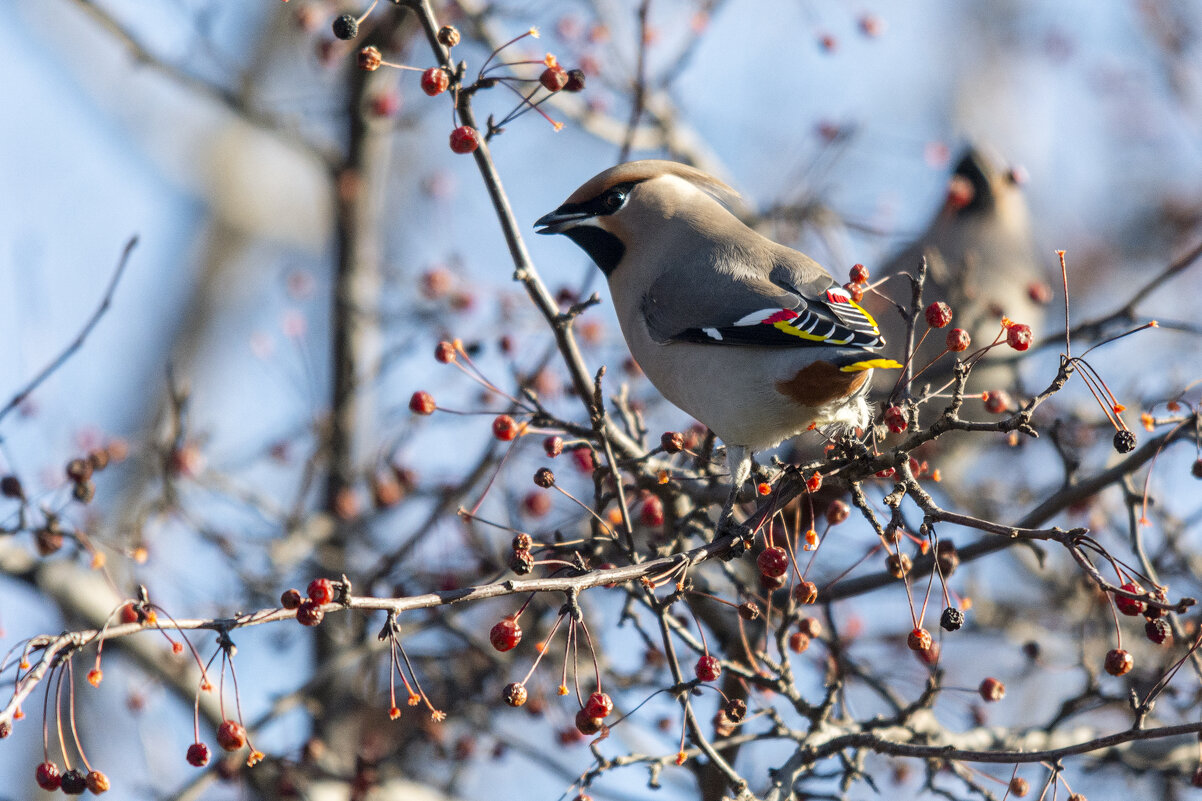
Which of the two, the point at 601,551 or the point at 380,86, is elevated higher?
the point at 380,86

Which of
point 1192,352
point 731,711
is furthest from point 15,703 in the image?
point 1192,352

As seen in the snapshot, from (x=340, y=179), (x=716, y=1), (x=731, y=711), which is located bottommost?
(x=731, y=711)

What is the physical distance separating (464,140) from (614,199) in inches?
45.8

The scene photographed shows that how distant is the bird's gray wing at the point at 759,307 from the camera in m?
2.96

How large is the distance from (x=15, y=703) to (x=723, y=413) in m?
1.82

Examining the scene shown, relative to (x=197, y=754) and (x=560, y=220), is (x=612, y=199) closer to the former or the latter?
(x=560, y=220)

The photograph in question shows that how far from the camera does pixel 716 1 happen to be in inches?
198

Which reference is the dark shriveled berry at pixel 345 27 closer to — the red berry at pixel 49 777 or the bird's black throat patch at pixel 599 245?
the bird's black throat patch at pixel 599 245

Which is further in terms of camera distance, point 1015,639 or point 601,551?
point 1015,639

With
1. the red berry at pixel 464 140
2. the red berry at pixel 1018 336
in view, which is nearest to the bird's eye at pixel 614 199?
the red berry at pixel 464 140

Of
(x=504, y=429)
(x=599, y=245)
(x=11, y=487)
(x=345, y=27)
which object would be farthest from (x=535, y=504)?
(x=345, y=27)

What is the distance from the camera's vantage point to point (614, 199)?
3771mm

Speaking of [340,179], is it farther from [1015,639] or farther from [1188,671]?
[1188,671]

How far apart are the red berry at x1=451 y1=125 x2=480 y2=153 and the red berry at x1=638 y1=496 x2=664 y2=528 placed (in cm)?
111
